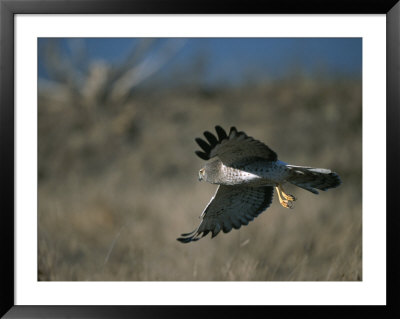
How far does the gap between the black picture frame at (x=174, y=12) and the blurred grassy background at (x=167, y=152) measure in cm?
239

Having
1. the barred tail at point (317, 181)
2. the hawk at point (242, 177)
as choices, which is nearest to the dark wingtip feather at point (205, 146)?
the hawk at point (242, 177)

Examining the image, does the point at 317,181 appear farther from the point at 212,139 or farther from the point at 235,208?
the point at 212,139

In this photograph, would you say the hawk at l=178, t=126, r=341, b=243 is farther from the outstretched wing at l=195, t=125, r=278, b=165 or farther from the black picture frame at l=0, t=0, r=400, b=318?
the black picture frame at l=0, t=0, r=400, b=318

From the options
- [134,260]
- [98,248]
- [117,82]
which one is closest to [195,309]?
[134,260]

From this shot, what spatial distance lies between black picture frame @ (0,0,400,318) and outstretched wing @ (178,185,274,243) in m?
0.81

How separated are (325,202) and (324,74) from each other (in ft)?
10.9

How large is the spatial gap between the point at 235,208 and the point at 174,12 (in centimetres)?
149

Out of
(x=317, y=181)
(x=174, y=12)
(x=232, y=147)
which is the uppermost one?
(x=174, y=12)

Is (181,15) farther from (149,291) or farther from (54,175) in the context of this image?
(54,175)

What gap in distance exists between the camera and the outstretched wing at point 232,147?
312 centimetres

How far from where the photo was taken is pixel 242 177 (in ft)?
11.5

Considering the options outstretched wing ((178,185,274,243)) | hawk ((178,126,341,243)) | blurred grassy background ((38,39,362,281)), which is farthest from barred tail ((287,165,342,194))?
blurred grassy background ((38,39,362,281))

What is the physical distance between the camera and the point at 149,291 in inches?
137

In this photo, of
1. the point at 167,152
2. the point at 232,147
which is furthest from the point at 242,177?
the point at 167,152
